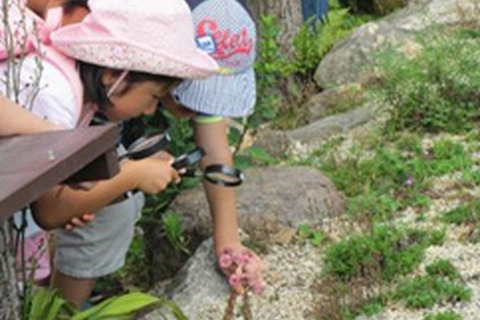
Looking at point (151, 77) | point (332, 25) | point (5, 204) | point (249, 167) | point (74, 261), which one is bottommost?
point (332, 25)

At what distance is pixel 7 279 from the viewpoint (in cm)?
326

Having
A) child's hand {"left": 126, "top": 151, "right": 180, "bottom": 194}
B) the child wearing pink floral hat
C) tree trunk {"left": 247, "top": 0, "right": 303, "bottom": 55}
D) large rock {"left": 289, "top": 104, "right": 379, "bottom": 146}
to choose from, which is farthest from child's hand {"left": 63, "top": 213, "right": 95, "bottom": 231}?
tree trunk {"left": 247, "top": 0, "right": 303, "bottom": 55}

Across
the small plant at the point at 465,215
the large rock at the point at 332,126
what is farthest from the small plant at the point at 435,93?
the small plant at the point at 465,215

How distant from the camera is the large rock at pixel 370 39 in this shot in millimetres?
9414

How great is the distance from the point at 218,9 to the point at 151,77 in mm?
809

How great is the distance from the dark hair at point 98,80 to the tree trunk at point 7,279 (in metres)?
0.78

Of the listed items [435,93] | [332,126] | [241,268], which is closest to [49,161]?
[241,268]

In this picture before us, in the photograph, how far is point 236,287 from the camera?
4.09m

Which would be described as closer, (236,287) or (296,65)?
(236,287)

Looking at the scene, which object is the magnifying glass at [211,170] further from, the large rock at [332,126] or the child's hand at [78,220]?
the large rock at [332,126]

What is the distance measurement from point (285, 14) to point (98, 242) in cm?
577

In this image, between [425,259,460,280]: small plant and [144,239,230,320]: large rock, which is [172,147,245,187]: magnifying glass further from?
[425,259,460,280]: small plant

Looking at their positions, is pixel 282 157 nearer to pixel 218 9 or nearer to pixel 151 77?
pixel 218 9

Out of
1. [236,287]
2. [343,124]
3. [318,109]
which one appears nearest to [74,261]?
[236,287]
